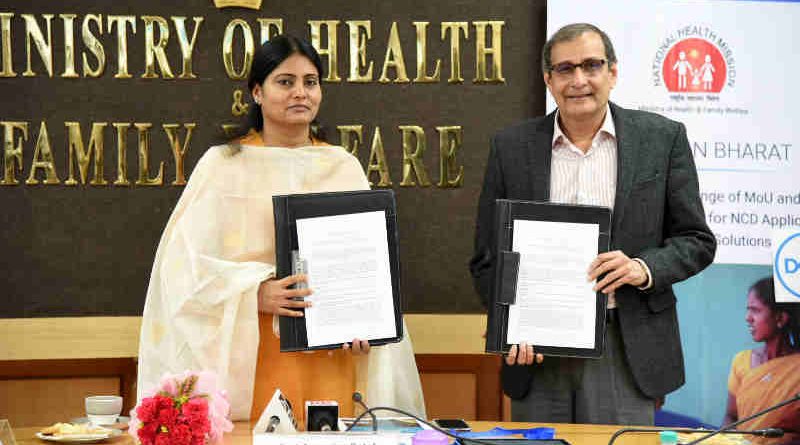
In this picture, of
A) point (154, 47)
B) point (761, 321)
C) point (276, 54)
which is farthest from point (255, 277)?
point (761, 321)

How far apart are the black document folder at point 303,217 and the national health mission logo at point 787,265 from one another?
6.73 feet

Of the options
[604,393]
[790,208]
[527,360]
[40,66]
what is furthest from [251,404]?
[790,208]

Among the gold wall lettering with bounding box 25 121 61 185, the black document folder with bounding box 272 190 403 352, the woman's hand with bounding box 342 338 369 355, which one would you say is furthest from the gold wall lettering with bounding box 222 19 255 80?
the woman's hand with bounding box 342 338 369 355

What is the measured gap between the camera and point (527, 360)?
259 centimetres

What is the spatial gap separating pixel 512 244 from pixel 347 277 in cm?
49

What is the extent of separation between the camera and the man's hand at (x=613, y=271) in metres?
2.57

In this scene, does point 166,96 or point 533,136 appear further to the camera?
point 166,96

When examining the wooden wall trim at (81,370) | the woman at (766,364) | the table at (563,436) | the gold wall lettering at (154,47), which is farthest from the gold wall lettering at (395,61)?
the table at (563,436)

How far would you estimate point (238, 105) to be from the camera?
4016 millimetres

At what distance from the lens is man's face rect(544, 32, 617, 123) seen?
2.79 meters

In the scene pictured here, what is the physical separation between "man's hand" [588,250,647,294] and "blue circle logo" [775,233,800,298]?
160cm

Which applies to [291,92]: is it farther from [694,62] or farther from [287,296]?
[694,62]

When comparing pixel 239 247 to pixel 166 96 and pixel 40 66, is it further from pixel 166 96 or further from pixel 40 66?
pixel 40 66

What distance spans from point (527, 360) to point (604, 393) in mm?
313
